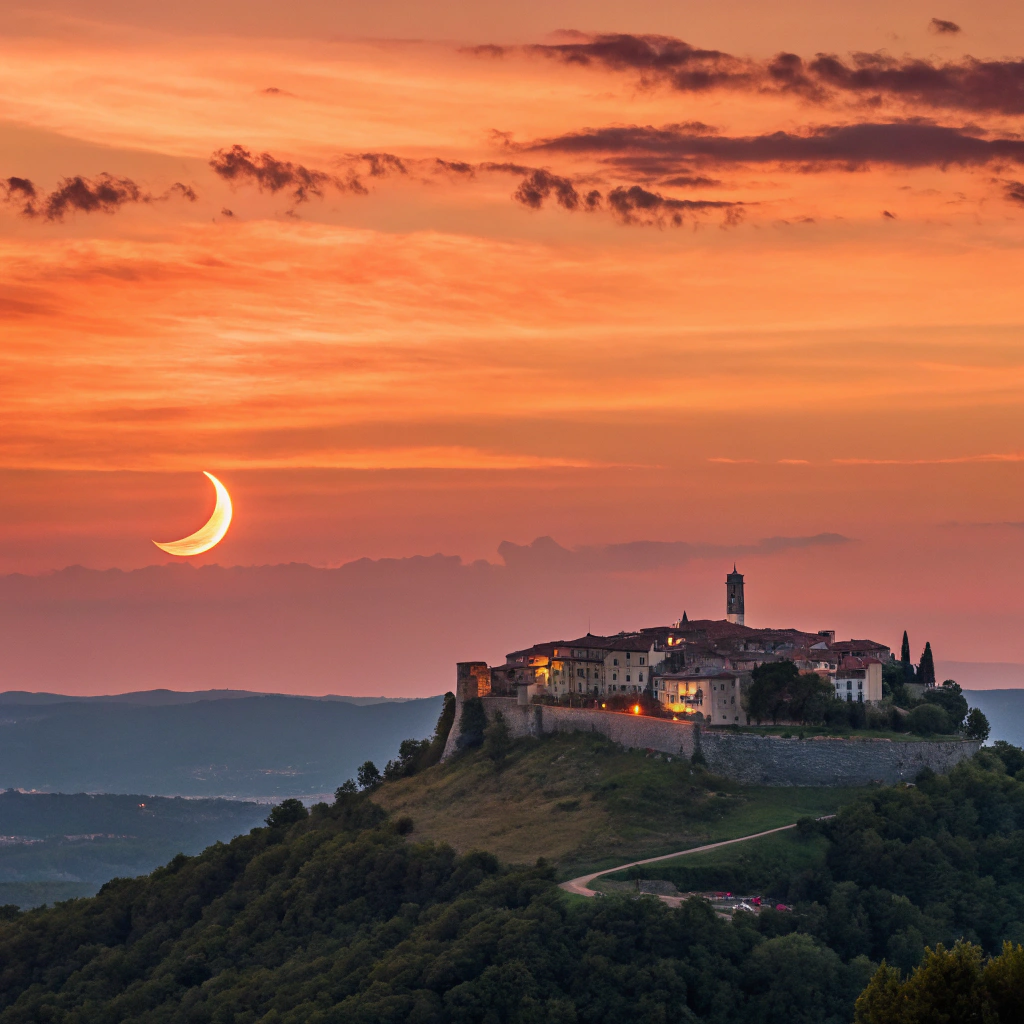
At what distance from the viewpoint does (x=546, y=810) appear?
122875 mm

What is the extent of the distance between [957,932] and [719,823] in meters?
16.2

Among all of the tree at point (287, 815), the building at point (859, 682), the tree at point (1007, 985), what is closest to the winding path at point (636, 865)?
the building at point (859, 682)

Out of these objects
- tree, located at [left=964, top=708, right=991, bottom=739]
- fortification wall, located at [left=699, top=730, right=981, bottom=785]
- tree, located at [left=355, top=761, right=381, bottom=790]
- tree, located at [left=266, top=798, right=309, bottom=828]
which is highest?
tree, located at [left=964, top=708, right=991, bottom=739]

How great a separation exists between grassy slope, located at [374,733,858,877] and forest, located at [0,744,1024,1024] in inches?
138

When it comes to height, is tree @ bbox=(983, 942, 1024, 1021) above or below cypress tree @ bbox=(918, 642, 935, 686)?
below

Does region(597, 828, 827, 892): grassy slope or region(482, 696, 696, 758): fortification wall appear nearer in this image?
region(597, 828, 827, 892): grassy slope

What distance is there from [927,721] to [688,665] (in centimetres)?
1732

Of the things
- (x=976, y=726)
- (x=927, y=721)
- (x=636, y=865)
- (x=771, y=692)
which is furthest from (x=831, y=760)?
(x=636, y=865)

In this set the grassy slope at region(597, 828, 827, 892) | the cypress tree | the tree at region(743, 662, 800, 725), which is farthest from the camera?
the cypress tree

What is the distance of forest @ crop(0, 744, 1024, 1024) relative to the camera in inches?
3834

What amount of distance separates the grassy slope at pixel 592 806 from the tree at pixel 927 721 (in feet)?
27.5

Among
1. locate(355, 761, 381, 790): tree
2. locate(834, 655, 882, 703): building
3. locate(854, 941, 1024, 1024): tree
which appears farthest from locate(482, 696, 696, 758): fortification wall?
locate(854, 941, 1024, 1024): tree

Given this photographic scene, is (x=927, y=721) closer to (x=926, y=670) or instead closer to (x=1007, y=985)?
(x=926, y=670)

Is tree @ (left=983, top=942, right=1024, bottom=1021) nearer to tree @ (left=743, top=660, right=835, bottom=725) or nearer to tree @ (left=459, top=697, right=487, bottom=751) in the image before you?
tree @ (left=743, top=660, right=835, bottom=725)
